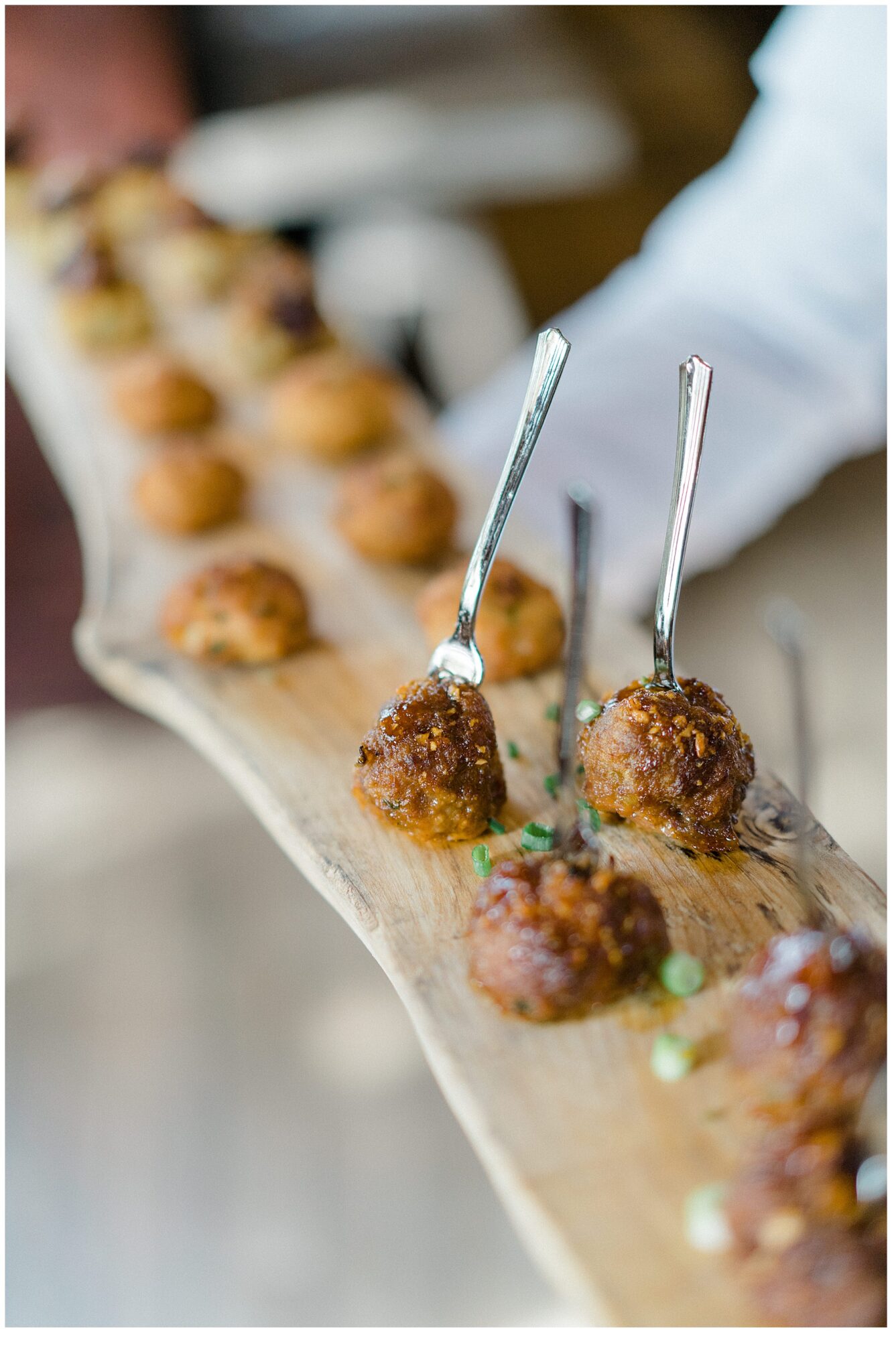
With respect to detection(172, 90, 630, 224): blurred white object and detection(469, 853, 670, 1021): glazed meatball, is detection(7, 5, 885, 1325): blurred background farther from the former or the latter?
detection(469, 853, 670, 1021): glazed meatball

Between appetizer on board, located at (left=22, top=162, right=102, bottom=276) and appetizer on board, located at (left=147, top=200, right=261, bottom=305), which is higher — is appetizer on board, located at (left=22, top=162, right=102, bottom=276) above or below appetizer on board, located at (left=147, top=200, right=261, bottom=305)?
above

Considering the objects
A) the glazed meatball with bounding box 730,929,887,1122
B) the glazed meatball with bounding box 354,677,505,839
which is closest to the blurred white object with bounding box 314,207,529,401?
the glazed meatball with bounding box 354,677,505,839

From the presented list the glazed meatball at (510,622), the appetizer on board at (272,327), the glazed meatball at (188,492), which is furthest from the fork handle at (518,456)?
the appetizer on board at (272,327)

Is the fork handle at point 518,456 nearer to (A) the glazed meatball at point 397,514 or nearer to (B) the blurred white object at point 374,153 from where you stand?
(A) the glazed meatball at point 397,514

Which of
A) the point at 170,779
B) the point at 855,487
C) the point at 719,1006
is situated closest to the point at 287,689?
the point at 719,1006

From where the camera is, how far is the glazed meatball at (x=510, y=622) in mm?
1518

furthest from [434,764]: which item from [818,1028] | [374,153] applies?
[374,153]

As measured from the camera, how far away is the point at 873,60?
206cm

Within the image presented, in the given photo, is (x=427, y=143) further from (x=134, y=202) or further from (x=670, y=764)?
(x=670, y=764)

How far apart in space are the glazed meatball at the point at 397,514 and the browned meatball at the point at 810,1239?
1.18 m

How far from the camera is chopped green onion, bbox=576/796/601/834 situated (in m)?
1.21

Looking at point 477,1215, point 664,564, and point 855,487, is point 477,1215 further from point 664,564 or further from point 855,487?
point 855,487

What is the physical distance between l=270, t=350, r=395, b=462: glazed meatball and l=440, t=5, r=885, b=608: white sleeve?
381 mm

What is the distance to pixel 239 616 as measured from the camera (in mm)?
1591
